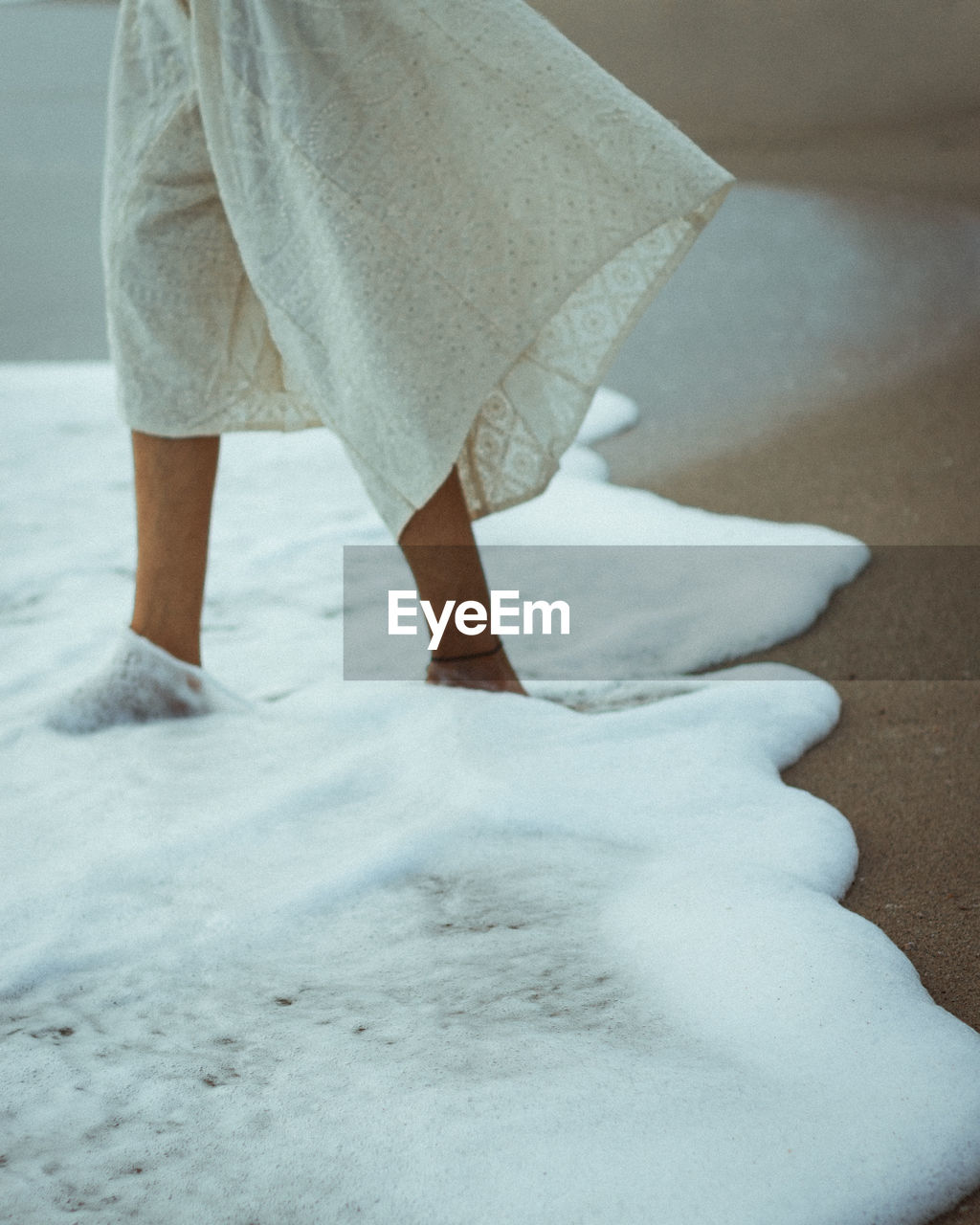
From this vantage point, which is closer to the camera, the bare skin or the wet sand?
the wet sand

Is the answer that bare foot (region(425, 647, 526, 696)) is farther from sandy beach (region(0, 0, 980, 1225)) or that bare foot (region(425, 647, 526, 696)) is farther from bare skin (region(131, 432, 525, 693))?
sandy beach (region(0, 0, 980, 1225))

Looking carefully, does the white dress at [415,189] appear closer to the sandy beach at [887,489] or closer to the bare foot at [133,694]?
the bare foot at [133,694]

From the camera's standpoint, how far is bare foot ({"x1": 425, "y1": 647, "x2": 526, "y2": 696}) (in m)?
1.37

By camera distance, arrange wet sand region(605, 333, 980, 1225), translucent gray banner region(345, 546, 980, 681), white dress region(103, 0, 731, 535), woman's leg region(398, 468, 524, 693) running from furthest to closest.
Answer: translucent gray banner region(345, 546, 980, 681)
woman's leg region(398, 468, 524, 693)
white dress region(103, 0, 731, 535)
wet sand region(605, 333, 980, 1225)

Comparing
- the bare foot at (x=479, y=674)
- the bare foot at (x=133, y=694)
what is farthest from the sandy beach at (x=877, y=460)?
the bare foot at (x=133, y=694)

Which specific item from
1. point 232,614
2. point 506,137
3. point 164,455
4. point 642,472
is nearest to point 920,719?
point 506,137

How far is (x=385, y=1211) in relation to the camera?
2.21 feet

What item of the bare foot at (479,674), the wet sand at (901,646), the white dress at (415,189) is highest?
the white dress at (415,189)

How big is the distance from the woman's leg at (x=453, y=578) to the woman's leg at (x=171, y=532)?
24 centimetres

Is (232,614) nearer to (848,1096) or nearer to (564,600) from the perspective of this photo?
(564,600)

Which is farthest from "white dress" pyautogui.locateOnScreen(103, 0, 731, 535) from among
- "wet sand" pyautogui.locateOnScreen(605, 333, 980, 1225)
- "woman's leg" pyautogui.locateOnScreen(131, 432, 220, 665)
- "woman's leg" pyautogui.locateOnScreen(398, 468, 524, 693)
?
"wet sand" pyautogui.locateOnScreen(605, 333, 980, 1225)

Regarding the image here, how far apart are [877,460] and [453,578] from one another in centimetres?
110

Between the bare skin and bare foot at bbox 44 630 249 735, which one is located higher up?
the bare skin

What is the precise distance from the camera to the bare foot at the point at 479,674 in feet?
4.48
